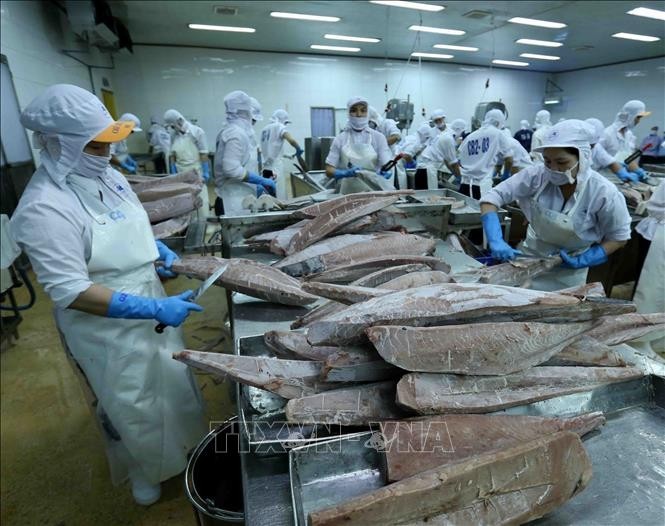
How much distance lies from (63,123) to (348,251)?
1358 mm

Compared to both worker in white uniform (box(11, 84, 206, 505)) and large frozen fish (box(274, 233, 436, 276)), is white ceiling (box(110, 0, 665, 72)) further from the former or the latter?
worker in white uniform (box(11, 84, 206, 505))

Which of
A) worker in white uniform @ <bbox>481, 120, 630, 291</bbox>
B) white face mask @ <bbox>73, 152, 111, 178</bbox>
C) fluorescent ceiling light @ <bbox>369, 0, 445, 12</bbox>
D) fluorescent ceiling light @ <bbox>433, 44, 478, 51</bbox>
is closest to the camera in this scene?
white face mask @ <bbox>73, 152, 111, 178</bbox>

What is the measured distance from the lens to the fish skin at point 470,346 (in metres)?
1.03

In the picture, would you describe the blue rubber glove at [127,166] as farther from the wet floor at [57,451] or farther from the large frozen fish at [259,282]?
the large frozen fish at [259,282]

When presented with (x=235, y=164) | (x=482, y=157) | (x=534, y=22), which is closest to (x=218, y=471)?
(x=235, y=164)

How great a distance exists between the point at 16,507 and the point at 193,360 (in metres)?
2.09

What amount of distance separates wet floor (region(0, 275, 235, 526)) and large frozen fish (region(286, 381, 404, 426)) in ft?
5.61

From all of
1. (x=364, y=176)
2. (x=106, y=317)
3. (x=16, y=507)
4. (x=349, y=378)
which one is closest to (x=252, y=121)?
(x=364, y=176)

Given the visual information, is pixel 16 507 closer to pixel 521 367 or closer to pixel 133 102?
pixel 521 367

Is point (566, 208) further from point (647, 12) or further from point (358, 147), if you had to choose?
point (647, 12)

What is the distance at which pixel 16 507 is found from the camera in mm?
2252

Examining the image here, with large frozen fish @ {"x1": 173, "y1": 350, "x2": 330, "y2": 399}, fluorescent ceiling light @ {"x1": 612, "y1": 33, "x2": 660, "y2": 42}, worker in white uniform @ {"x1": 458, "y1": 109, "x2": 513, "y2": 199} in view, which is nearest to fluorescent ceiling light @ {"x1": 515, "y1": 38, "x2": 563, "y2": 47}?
fluorescent ceiling light @ {"x1": 612, "y1": 33, "x2": 660, "y2": 42}

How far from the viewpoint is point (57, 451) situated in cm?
262

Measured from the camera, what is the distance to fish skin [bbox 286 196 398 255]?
228 centimetres
